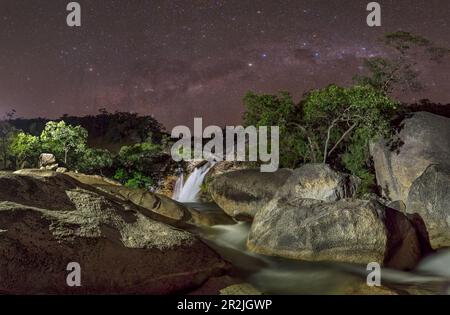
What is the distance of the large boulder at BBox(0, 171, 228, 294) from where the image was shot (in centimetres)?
698

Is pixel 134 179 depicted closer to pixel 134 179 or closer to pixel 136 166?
pixel 134 179

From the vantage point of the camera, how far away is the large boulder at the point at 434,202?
508 inches

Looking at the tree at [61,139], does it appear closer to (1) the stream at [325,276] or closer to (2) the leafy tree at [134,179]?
→ (2) the leafy tree at [134,179]

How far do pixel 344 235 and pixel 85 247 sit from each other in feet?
22.9

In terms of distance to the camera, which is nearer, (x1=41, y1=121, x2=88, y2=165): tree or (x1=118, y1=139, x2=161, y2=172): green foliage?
(x1=41, y1=121, x2=88, y2=165): tree

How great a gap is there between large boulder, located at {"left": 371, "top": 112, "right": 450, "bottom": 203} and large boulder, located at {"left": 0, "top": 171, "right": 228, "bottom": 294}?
12.8 m

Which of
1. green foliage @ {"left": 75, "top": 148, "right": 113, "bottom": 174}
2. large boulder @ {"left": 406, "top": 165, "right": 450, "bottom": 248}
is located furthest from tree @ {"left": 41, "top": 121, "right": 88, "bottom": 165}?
large boulder @ {"left": 406, "top": 165, "right": 450, "bottom": 248}

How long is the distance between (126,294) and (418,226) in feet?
35.5

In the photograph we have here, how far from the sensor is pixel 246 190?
59.3 feet

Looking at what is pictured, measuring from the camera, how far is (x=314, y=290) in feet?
30.6

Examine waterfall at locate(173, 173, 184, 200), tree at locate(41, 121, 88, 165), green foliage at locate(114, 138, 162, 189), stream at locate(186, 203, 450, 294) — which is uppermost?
tree at locate(41, 121, 88, 165)

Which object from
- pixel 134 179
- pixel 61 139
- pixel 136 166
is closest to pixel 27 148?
pixel 61 139

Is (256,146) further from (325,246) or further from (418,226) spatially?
(325,246)

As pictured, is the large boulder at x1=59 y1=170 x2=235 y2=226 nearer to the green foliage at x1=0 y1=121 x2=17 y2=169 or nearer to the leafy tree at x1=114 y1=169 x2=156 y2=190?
the leafy tree at x1=114 y1=169 x2=156 y2=190
